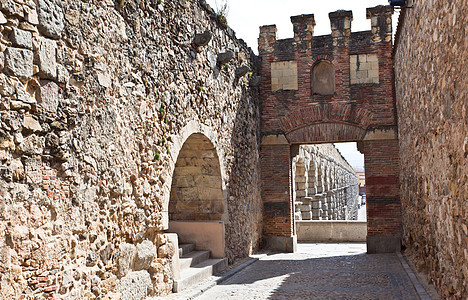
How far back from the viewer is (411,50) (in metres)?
6.83

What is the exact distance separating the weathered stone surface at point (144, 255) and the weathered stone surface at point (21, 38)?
2.56m

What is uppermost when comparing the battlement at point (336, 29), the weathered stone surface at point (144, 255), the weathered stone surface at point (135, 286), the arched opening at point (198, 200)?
the battlement at point (336, 29)

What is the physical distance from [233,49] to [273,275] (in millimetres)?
4389

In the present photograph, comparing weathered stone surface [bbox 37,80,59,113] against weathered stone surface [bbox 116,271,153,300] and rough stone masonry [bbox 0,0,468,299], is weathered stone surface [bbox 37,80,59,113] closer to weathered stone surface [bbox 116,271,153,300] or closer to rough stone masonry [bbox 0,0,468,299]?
rough stone masonry [bbox 0,0,468,299]

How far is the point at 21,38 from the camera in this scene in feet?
11.2

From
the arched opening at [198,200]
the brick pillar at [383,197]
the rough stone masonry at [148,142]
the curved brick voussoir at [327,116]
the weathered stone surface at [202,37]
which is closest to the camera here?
the rough stone masonry at [148,142]

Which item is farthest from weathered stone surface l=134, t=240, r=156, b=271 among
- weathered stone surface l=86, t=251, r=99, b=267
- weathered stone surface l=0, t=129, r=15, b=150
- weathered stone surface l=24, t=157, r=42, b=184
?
weathered stone surface l=0, t=129, r=15, b=150

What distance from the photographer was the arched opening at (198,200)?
25.2ft

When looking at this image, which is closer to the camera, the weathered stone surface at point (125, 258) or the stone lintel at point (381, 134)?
the weathered stone surface at point (125, 258)

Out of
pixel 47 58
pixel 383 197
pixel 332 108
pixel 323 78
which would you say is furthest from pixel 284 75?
pixel 47 58

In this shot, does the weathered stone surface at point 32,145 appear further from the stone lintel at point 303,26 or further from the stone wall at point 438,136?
the stone lintel at point 303,26

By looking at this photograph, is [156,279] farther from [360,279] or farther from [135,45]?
[360,279]

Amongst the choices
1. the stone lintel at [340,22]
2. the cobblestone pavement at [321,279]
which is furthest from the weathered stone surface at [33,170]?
the stone lintel at [340,22]

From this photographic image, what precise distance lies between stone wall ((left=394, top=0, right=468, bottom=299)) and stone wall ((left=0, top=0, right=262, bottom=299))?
315cm
